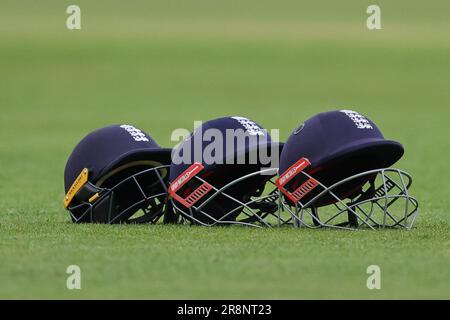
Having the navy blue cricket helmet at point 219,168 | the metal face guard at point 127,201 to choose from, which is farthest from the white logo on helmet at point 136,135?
the navy blue cricket helmet at point 219,168

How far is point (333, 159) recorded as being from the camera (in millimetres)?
7133

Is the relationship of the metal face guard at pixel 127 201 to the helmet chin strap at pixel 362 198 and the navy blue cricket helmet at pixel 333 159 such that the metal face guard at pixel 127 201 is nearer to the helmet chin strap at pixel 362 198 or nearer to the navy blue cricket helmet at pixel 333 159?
the navy blue cricket helmet at pixel 333 159

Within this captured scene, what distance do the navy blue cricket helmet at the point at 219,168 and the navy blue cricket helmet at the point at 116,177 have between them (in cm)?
29

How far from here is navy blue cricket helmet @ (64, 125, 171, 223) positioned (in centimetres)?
785

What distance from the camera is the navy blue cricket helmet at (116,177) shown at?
25.7 ft

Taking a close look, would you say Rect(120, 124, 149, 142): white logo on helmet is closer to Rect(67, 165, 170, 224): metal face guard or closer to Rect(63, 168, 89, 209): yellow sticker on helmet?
Rect(67, 165, 170, 224): metal face guard

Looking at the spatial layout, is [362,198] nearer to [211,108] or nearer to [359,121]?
[359,121]

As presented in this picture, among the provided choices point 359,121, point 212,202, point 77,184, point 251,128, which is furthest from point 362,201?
point 77,184

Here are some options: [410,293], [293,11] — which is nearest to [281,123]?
[410,293]

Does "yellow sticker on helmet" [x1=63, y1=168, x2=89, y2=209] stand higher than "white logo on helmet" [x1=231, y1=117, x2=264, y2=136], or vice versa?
"white logo on helmet" [x1=231, y1=117, x2=264, y2=136]

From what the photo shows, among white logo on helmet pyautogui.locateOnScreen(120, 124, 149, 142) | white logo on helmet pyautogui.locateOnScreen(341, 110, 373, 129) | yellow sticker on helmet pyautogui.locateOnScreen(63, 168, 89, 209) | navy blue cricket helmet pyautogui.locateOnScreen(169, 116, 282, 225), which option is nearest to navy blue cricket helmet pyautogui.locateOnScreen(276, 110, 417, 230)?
white logo on helmet pyautogui.locateOnScreen(341, 110, 373, 129)

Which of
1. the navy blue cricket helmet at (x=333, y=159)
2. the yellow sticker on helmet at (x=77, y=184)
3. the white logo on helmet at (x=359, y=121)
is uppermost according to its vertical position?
the white logo on helmet at (x=359, y=121)

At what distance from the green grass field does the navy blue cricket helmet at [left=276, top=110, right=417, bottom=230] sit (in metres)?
0.28

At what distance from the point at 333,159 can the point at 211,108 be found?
21.1 m
